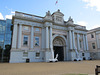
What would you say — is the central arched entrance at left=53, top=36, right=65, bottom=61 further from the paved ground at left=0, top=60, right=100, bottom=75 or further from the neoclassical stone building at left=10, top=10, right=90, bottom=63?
the paved ground at left=0, top=60, right=100, bottom=75

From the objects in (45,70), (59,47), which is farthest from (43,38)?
(45,70)

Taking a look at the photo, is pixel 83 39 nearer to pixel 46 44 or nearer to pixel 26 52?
pixel 46 44

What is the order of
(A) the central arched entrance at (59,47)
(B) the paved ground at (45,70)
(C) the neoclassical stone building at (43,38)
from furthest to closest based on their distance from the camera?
(A) the central arched entrance at (59,47), (C) the neoclassical stone building at (43,38), (B) the paved ground at (45,70)

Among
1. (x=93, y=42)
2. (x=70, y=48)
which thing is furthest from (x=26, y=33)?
(x=93, y=42)

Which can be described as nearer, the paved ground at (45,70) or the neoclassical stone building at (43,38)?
the paved ground at (45,70)

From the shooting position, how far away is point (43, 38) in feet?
76.0

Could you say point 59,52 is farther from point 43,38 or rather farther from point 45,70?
point 45,70

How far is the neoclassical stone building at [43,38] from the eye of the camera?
66.1 feet

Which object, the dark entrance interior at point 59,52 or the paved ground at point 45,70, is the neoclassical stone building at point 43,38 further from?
the paved ground at point 45,70

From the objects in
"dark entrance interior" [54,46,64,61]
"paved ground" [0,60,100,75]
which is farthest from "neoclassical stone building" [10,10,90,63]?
"paved ground" [0,60,100,75]

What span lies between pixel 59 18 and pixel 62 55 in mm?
11520

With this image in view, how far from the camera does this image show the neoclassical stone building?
66.1 ft

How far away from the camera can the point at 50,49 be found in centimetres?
2189

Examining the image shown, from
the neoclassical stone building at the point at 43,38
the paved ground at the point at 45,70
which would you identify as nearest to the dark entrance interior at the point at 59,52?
the neoclassical stone building at the point at 43,38
